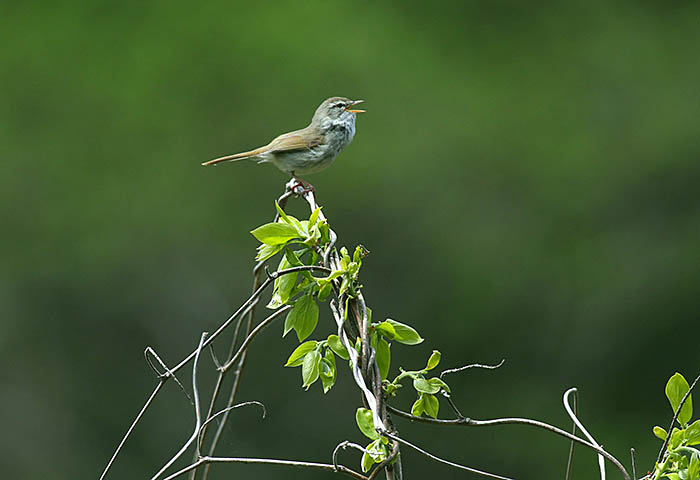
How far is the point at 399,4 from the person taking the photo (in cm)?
494

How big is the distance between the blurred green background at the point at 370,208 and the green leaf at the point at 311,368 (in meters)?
2.84

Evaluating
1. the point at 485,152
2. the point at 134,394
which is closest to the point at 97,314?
the point at 134,394

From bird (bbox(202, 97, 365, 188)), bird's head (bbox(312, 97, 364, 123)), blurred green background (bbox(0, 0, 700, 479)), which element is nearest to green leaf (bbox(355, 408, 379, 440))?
bird (bbox(202, 97, 365, 188))

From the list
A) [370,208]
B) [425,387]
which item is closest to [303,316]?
[425,387]

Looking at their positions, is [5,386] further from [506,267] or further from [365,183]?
[506,267]

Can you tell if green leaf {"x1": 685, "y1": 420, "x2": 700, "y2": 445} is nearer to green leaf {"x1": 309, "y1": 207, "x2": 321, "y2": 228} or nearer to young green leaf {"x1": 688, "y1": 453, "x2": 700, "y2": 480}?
young green leaf {"x1": 688, "y1": 453, "x2": 700, "y2": 480}

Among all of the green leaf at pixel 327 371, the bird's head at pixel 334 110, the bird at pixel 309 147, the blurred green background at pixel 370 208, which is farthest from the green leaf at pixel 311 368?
the blurred green background at pixel 370 208

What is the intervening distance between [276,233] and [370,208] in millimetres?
3401

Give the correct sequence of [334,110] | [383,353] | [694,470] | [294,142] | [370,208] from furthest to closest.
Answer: [370,208]
[334,110]
[294,142]
[383,353]
[694,470]

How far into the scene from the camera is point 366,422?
74 centimetres

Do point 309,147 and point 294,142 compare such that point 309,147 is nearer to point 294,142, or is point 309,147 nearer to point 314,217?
point 294,142

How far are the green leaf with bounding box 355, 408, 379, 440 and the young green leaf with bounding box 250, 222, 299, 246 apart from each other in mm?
219

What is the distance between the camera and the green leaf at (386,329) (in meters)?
0.82

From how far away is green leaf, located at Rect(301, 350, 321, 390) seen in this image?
83cm
